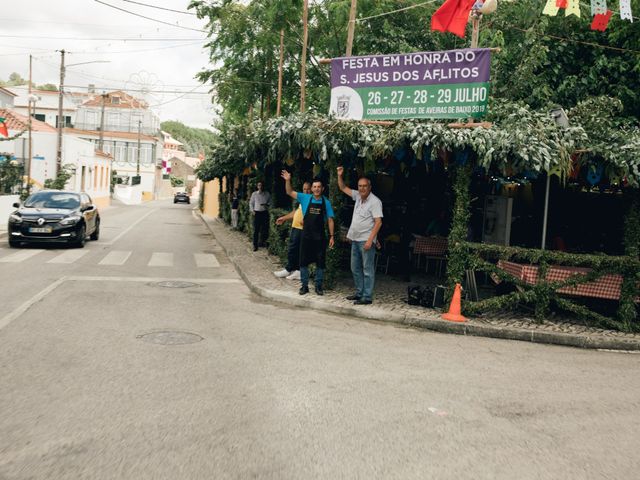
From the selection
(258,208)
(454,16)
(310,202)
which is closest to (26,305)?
(310,202)

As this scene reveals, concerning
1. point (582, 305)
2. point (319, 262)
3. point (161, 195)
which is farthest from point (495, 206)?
point (161, 195)

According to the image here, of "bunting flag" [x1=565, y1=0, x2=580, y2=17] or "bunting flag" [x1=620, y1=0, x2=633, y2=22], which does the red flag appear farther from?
"bunting flag" [x1=620, y1=0, x2=633, y2=22]

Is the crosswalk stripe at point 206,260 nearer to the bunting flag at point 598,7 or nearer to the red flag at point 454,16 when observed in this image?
the red flag at point 454,16

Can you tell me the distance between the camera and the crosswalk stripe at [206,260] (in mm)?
15078

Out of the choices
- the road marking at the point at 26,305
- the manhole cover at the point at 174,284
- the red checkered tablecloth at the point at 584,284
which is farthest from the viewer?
the manhole cover at the point at 174,284

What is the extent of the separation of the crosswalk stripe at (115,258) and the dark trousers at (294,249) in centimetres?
461

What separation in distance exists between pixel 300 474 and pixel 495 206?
33.0ft

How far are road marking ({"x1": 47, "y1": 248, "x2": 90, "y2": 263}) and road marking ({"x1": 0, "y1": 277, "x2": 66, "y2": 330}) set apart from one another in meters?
3.27

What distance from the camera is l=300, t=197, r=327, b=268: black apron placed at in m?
10.4

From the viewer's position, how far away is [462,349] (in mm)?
7676

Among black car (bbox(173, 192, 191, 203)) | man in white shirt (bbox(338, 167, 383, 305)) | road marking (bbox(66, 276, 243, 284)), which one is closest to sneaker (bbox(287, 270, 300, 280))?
road marking (bbox(66, 276, 243, 284))

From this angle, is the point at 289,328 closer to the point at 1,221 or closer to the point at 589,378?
the point at 589,378

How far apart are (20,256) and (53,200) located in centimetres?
343

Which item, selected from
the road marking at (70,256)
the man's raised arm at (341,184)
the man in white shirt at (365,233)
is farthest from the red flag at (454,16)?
the road marking at (70,256)
